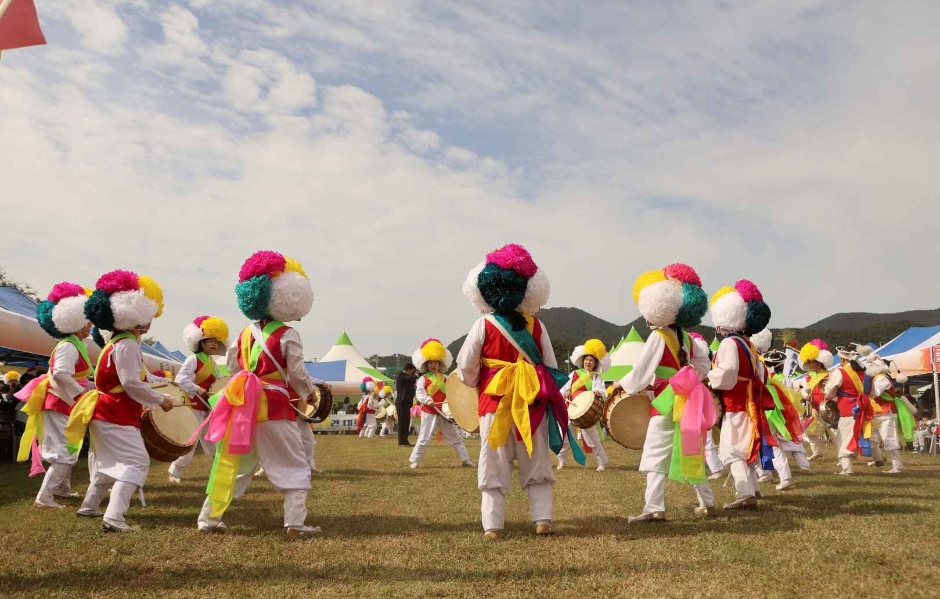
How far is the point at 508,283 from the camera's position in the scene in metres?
5.84

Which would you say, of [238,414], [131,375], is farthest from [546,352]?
[131,375]

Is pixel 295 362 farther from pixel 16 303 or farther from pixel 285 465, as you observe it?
pixel 16 303

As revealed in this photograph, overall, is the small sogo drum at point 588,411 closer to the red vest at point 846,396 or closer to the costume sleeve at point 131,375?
the red vest at point 846,396

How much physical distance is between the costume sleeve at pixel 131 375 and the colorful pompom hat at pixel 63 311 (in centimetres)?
175

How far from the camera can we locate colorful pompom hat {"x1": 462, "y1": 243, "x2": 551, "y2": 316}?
587cm

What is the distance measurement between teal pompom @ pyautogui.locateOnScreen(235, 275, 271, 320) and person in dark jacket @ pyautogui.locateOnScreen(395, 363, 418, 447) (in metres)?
14.4

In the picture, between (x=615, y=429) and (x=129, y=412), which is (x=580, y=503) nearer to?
(x=615, y=429)

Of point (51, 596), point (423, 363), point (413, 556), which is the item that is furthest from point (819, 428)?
point (51, 596)

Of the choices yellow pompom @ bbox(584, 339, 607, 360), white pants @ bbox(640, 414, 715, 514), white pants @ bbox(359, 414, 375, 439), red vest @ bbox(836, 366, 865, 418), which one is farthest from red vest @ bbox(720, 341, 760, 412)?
white pants @ bbox(359, 414, 375, 439)

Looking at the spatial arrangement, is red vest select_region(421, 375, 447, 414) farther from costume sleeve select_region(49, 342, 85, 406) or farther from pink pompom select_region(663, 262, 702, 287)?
pink pompom select_region(663, 262, 702, 287)

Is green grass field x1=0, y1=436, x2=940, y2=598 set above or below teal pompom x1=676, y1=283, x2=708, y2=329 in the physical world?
below

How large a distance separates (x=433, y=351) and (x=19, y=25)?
9.69m

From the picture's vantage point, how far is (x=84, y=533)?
19.0 ft

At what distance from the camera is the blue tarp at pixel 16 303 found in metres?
13.3
